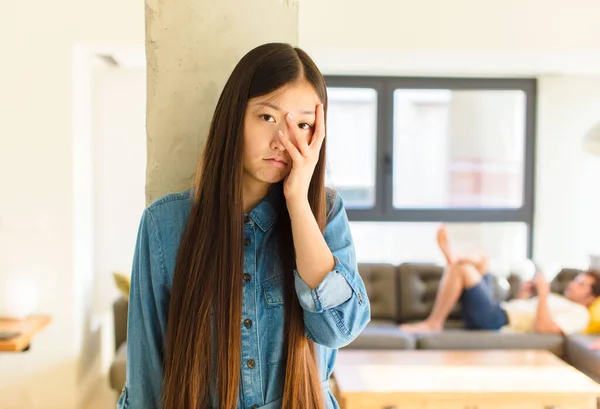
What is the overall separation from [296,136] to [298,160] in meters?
0.04

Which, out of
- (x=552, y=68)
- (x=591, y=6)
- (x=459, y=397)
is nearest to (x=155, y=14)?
(x=459, y=397)

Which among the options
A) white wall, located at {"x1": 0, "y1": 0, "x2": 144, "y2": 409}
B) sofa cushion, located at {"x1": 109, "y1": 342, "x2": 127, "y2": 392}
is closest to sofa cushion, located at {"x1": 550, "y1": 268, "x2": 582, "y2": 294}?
sofa cushion, located at {"x1": 109, "y1": 342, "x2": 127, "y2": 392}

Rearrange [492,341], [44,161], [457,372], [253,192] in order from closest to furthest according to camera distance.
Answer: [253,192]
[457,372]
[44,161]
[492,341]

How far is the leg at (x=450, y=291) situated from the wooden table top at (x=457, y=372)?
514 millimetres

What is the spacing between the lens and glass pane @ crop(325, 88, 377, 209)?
487 centimetres

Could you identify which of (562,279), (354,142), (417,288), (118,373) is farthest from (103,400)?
(562,279)

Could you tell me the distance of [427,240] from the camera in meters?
5.00

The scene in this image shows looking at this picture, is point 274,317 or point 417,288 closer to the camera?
point 274,317

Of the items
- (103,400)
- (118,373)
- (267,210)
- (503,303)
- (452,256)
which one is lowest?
(103,400)

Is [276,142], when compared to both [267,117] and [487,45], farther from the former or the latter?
[487,45]

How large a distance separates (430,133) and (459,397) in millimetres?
2627

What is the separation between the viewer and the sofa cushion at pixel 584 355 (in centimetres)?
351

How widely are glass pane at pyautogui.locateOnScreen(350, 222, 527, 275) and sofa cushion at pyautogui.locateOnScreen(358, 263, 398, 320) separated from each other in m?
0.66

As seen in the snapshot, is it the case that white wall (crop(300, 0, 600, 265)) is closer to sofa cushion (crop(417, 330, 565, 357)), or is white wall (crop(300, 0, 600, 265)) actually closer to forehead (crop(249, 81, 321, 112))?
sofa cushion (crop(417, 330, 565, 357))
